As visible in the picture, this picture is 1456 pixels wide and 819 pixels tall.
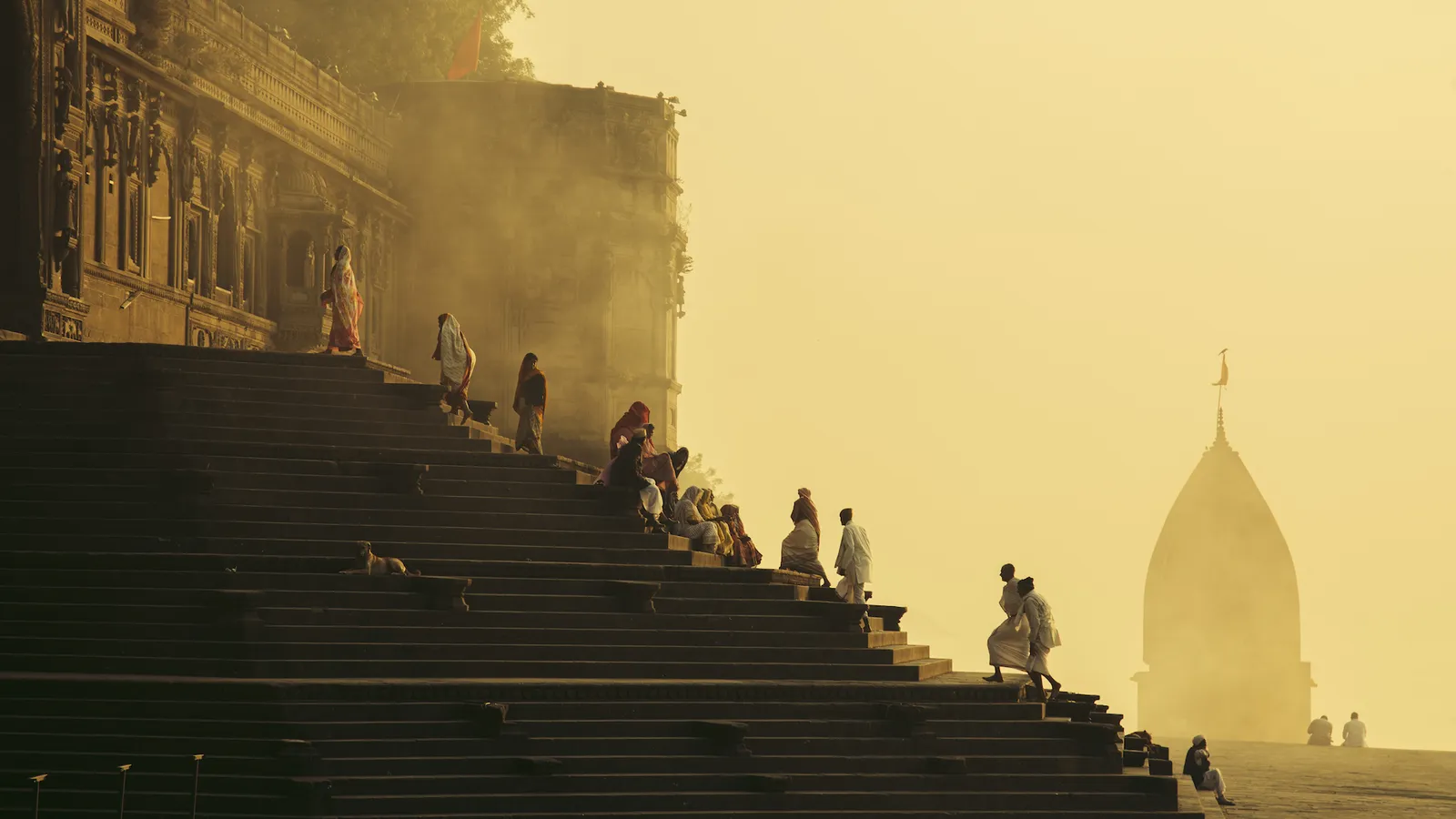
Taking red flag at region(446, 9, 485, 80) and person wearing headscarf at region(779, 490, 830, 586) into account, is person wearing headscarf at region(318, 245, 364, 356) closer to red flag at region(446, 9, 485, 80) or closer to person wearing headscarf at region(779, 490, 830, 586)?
person wearing headscarf at region(779, 490, 830, 586)

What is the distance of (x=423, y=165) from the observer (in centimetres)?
4344

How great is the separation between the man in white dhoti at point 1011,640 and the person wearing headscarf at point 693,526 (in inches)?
108

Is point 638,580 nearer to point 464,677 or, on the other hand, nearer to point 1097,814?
point 464,677

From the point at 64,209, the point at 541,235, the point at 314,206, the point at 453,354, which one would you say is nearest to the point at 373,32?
the point at 541,235

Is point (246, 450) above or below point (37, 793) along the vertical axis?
above

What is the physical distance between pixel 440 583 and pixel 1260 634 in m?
106

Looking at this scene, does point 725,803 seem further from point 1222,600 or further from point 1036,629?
point 1222,600

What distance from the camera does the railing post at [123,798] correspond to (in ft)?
55.0

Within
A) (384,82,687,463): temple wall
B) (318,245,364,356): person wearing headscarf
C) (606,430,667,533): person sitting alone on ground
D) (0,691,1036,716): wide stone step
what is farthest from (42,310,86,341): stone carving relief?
(384,82,687,463): temple wall

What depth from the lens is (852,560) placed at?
77.8 ft

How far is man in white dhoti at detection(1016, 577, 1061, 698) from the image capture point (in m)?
22.8

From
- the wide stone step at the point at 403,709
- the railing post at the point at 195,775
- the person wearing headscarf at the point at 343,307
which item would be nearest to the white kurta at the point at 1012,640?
the wide stone step at the point at 403,709

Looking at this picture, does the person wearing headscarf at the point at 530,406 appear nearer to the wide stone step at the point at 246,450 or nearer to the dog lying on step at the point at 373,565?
the wide stone step at the point at 246,450

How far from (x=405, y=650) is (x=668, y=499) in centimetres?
516
